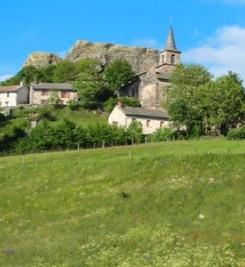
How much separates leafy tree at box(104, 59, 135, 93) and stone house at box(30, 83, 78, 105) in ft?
26.0

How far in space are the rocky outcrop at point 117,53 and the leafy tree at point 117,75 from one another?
34992 mm

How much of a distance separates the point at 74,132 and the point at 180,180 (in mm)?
41793

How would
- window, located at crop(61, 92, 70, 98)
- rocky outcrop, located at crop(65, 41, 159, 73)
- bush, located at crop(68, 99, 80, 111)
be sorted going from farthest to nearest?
rocky outcrop, located at crop(65, 41, 159, 73)
window, located at crop(61, 92, 70, 98)
bush, located at crop(68, 99, 80, 111)

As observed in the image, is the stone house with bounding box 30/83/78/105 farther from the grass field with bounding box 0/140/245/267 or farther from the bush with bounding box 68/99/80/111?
the grass field with bounding box 0/140/245/267

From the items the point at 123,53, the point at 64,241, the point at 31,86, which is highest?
the point at 123,53

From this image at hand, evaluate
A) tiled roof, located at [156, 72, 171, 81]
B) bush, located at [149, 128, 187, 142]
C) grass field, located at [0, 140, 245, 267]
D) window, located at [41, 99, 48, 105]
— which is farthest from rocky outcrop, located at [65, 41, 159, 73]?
grass field, located at [0, 140, 245, 267]

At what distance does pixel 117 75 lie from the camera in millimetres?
144125

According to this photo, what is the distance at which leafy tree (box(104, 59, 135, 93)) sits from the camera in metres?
143

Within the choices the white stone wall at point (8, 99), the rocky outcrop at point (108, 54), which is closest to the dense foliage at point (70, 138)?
the white stone wall at point (8, 99)

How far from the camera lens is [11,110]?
13250 cm

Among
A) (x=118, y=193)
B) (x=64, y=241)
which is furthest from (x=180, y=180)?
(x=64, y=241)

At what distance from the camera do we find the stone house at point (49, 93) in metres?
139

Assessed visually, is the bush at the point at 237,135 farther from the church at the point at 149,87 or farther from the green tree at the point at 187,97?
the church at the point at 149,87

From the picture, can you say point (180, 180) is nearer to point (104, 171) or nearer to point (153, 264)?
point (104, 171)
